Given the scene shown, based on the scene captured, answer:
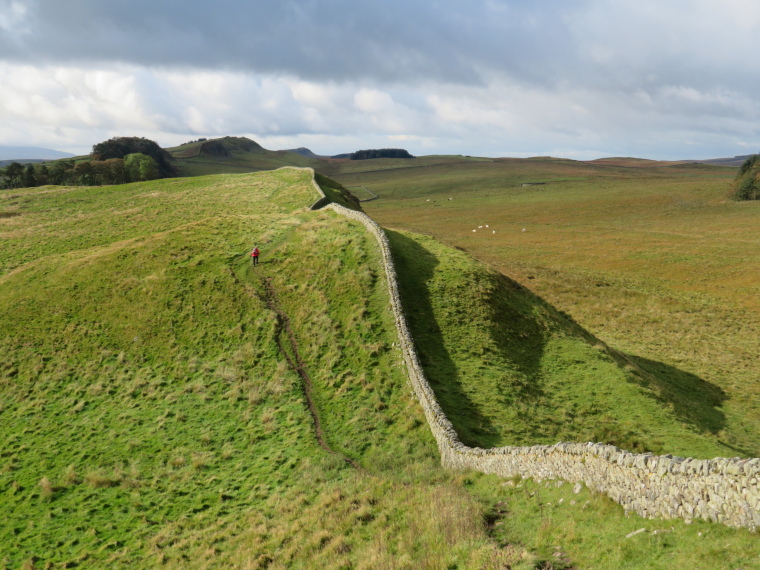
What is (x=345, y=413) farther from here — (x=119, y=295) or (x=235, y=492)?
(x=119, y=295)

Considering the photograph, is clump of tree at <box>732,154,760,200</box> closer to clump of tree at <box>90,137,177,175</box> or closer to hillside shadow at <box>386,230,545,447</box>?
hillside shadow at <box>386,230,545,447</box>

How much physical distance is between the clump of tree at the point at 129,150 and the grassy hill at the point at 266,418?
119 m

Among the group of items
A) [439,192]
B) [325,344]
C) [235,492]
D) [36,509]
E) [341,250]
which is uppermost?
[439,192]

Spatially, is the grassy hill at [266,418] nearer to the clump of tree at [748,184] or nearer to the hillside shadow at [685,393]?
the hillside shadow at [685,393]

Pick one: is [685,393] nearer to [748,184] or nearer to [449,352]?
[449,352]

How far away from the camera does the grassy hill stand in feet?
41.5

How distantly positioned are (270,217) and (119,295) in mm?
19421

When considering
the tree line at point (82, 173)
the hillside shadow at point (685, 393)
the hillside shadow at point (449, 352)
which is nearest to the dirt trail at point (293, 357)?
the hillside shadow at point (449, 352)

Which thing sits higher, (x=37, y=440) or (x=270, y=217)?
(x=270, y=217)

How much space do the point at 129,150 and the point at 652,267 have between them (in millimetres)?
161617

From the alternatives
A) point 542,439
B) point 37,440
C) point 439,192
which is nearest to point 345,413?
point 542,439

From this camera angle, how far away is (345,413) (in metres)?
22.6

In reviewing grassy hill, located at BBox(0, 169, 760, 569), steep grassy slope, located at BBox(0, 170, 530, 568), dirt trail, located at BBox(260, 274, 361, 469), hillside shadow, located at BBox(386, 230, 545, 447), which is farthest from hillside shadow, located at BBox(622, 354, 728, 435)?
dirt trail, located at BBox(260, 274, 361, 469)

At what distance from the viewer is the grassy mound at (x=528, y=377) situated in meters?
20.5
